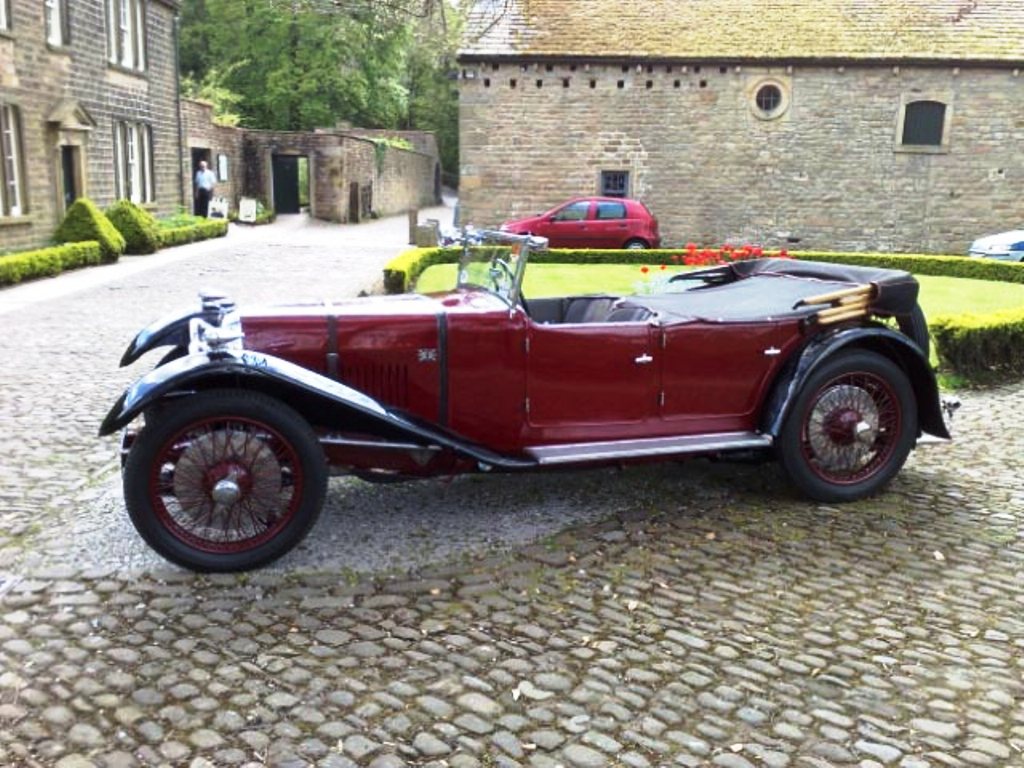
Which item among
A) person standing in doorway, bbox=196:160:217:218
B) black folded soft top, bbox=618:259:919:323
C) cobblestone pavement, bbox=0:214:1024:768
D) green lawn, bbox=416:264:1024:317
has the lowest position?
cobblestone pavement, bbox=0:214:1024:768

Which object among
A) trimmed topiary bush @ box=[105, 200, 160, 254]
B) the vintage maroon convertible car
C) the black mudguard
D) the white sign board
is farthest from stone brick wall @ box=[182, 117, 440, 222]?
the black mudguard

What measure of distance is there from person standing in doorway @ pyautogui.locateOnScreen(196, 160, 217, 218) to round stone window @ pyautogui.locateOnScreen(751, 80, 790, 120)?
15324 millimetres

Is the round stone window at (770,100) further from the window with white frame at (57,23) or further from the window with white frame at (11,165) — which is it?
the window with white frame at (11,165)

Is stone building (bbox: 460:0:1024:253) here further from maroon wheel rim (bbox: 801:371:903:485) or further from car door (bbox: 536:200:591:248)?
maroon wheel rim (bbox: 801:371:903:485)

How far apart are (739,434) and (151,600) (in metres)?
3.02

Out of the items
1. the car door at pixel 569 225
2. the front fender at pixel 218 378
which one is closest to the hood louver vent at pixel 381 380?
the front fender at pixel 218 378

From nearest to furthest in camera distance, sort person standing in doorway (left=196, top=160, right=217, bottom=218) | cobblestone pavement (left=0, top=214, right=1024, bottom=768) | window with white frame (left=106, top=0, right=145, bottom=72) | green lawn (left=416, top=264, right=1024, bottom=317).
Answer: cobblestone pavement (left=0, top=214, right=1024, bottom=768) < green lawn (left=416, top=264, right=1024, bottom=317) < window with white frame (left=106, top=0, right=145, bottom=72) < person standing in doorway (left=196, top=160, right=217, bottom=218)

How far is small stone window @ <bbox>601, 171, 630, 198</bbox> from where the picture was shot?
2306 cm

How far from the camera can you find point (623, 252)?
18.8m

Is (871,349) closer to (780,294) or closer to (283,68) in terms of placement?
(780,294)

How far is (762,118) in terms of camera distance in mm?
22547

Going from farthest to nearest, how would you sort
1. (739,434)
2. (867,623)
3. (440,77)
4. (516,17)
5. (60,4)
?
(440,77) → (516,17) → (60,4) → (739,434) → (867,623)

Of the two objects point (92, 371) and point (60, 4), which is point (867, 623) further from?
point (60, 4)

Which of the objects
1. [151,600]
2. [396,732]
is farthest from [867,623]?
[151,600]
